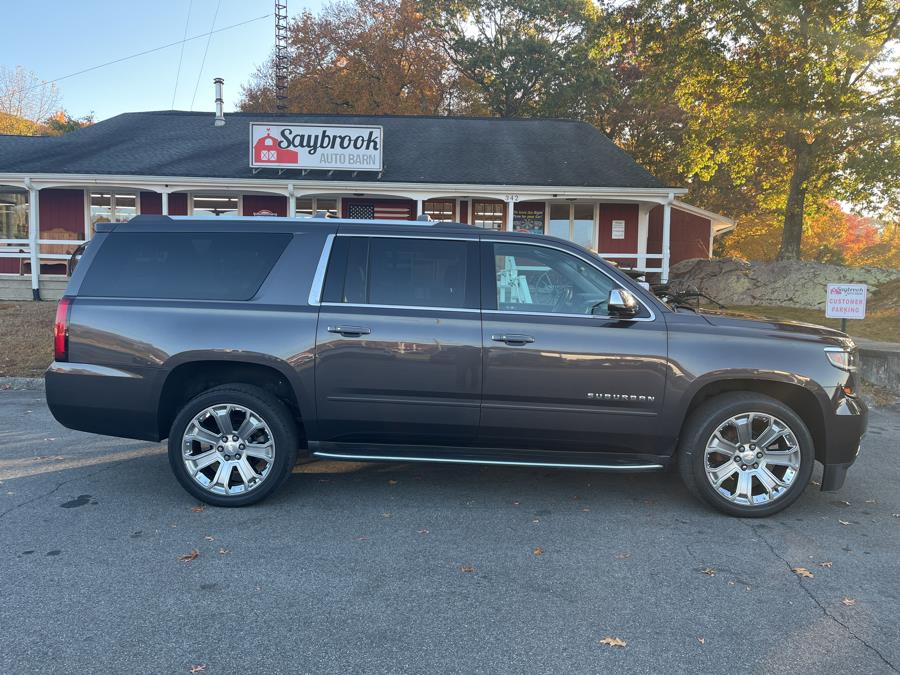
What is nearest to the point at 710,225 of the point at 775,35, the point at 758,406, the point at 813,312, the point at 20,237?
the point at 775,35

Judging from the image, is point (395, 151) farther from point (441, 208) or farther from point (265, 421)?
point (265, 421)

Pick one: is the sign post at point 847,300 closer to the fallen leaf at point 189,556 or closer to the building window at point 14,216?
the fallen leaf at point 189,556

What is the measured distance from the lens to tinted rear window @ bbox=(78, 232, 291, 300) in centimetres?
464

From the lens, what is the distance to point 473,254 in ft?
15.2

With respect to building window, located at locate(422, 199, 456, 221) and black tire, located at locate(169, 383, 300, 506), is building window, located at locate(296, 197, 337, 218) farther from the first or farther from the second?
black tire, located at locate(169, 383, 300, 506)

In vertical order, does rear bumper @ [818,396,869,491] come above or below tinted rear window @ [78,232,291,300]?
below

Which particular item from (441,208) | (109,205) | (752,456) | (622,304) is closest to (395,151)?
(441,208)

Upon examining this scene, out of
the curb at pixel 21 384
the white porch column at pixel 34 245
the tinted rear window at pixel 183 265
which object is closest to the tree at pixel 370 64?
the white porch column at pixel 34 245

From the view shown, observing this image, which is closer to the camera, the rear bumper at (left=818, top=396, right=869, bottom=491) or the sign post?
the rear bumper at (left=818, top=396, right=869, bottom=491)

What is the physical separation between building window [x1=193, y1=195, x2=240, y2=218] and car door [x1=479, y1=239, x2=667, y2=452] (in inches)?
703

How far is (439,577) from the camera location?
3516 mm

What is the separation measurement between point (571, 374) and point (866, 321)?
39.9 ft

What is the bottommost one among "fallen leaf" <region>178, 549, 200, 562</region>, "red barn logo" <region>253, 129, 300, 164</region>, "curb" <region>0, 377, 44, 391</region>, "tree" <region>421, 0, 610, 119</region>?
"fallen leaf" <region>178, 549, 200, 562</region>

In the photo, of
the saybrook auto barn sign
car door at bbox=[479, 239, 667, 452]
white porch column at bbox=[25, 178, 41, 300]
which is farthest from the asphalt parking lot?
white porch column at bbox=[25, 178, 41, 300]
